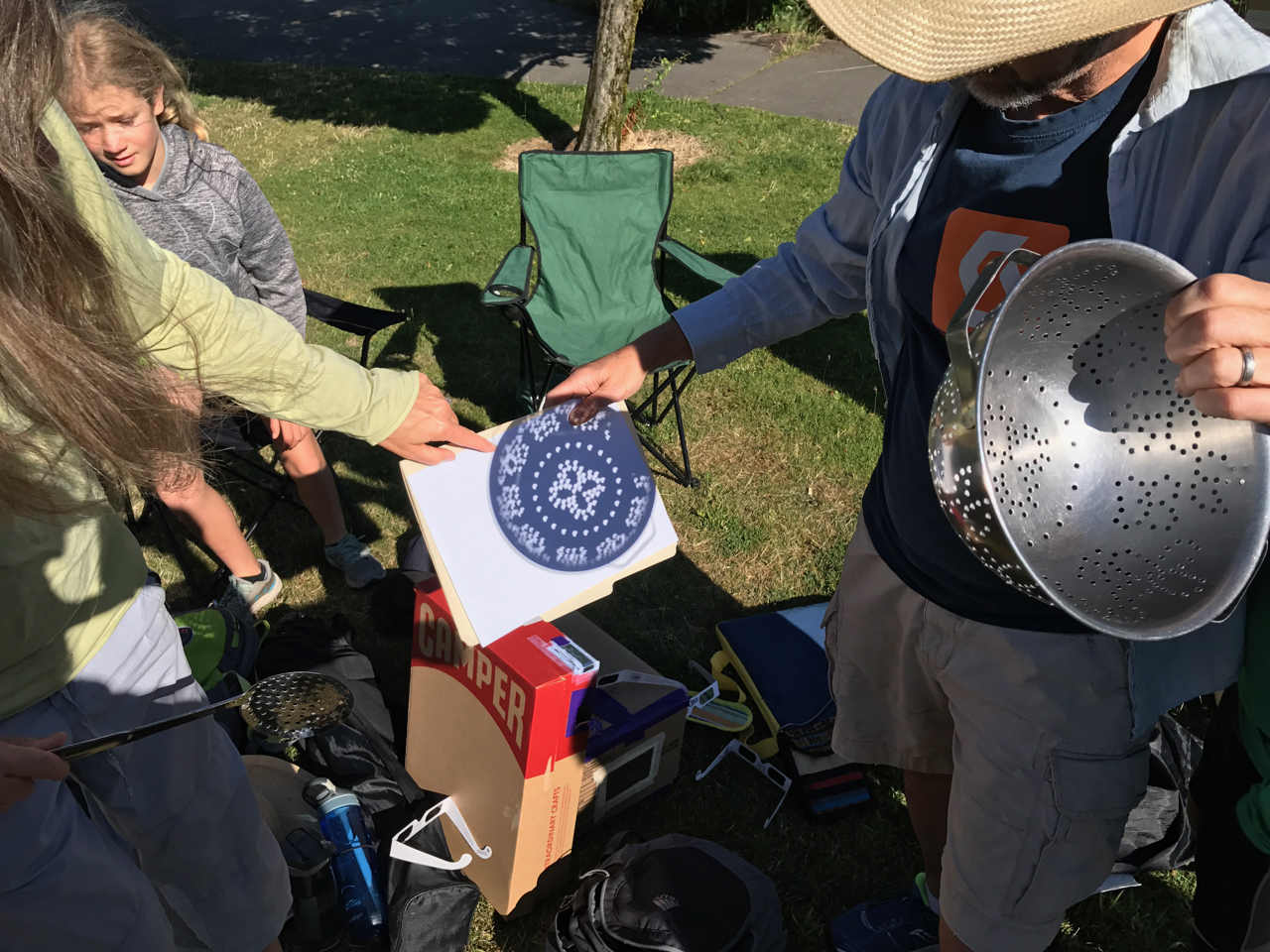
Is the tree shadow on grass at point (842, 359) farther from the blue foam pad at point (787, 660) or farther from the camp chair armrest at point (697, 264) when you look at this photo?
the blue foam pad at point (787, 660)

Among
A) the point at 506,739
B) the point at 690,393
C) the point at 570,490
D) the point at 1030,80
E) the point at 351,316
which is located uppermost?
the point at 1030,80

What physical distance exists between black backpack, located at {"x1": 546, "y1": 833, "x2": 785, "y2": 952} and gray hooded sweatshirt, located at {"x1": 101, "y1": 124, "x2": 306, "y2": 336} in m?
2.09

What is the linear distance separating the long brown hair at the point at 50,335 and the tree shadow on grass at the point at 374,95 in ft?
25.3

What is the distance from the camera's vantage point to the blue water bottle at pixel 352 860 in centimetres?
215

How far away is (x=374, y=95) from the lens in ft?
30.4

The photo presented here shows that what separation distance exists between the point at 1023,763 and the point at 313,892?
1.62 m

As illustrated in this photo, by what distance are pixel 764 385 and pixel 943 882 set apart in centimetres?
315

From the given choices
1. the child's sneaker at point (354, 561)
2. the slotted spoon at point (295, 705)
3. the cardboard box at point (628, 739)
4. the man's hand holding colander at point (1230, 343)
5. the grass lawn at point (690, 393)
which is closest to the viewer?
the man's hand holding colander at point (1230, 343)

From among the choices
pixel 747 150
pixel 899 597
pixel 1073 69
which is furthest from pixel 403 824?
pixel 747 150

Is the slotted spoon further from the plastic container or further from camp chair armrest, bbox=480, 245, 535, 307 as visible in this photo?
camp chair armrest, bbox=480, 245, 535, 307

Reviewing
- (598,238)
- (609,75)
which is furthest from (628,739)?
(609,75)

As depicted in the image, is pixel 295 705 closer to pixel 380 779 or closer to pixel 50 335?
pixel 380 779

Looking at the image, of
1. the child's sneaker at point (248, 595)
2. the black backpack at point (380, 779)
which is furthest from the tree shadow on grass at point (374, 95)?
the black backpack at point (380, 779)

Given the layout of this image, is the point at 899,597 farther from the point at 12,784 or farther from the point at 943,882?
the point at 12,784
